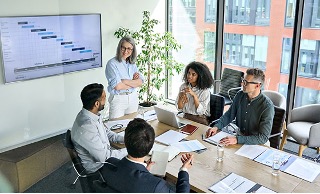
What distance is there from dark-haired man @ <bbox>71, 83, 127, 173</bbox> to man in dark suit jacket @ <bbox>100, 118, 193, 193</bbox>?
42 centimetres

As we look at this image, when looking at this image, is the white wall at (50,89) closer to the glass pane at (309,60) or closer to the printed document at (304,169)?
the glass pane at (309,60)

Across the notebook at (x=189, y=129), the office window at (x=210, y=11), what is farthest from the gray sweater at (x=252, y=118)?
the office window at (x=210, y=11)

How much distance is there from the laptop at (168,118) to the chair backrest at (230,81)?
190 centimetres

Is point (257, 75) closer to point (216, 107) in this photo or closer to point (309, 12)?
point (216, 107)

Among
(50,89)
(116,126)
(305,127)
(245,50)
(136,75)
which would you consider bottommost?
(305,127)

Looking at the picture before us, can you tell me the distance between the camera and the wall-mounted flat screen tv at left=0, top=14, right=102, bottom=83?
3761 millimetres

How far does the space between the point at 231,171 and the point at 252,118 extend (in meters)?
0.79

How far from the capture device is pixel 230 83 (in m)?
4.80

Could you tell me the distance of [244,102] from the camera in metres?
2.97

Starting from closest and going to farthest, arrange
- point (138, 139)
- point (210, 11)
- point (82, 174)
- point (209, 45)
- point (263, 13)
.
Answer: point (138, 139)
point (82, 174)
point (263, 13)
point (210, 11)
point (209, 45)

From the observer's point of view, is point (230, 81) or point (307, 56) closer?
point (307, 56)

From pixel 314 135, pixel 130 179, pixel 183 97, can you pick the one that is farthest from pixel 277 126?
pixel 130 179

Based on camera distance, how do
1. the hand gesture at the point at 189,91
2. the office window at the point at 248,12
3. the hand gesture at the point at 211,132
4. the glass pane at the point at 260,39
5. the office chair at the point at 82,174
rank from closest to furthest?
the office chair at the point at 82,174 → the hand gesture at the point at 211,132 → the hand gesture at the point at 189,91 → the glass pane at the point at 260,39 → the office window at the point at 248,12

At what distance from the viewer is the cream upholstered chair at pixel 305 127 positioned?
3.49 metres
